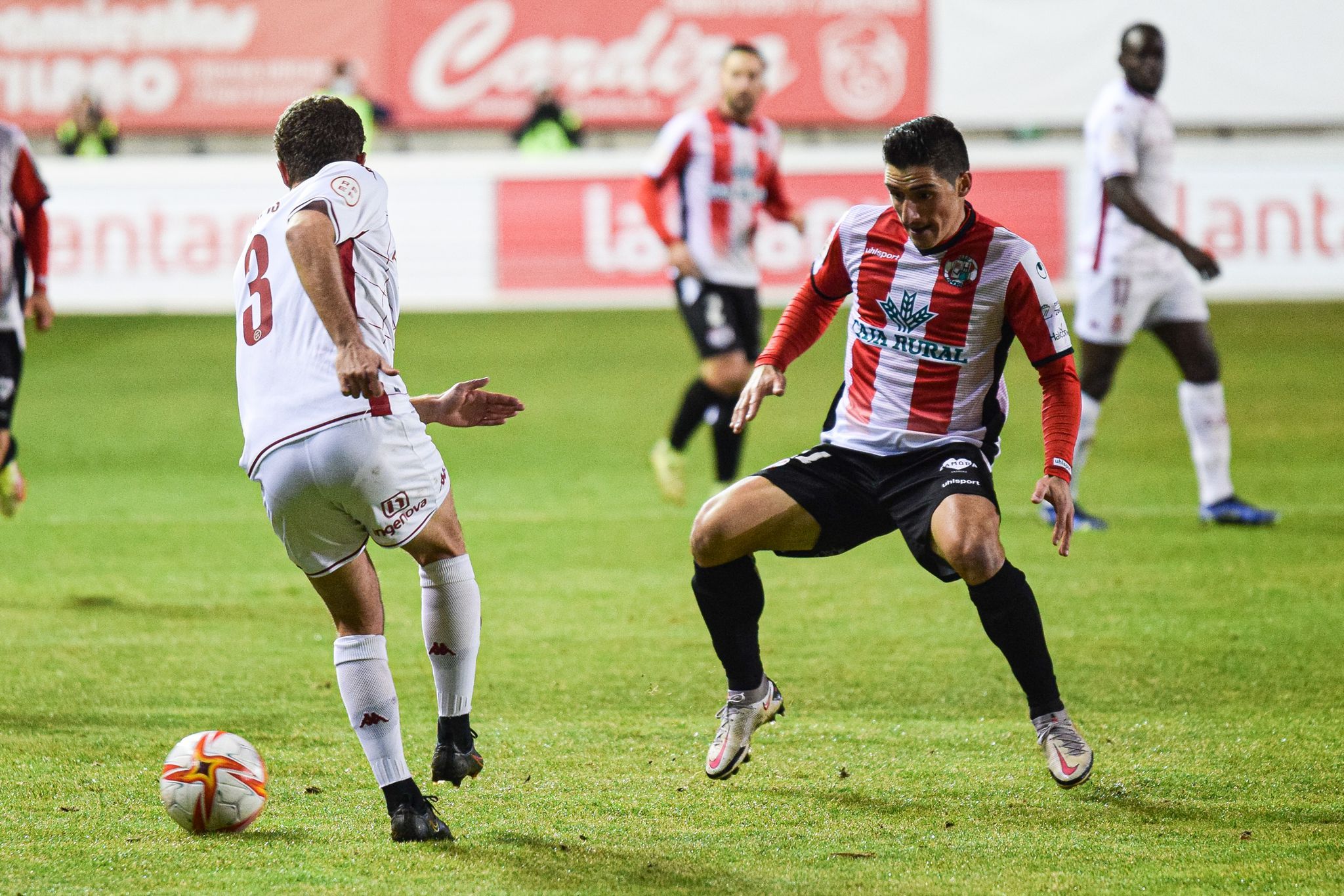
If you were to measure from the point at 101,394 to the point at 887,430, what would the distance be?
9.95m

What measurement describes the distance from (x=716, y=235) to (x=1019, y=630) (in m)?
5.08

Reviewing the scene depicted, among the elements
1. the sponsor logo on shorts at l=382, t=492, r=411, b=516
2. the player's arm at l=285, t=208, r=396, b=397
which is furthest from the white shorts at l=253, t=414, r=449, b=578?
the player's arm at l=285, t=208, r=396, b=397

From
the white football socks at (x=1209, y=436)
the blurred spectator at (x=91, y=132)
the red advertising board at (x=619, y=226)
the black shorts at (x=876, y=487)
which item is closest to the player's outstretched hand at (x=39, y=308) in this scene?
the black shorts at (x=876, y=487)

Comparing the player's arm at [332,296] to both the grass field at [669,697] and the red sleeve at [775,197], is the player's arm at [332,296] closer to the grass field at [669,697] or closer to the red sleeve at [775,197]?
the grass field at [669,697]

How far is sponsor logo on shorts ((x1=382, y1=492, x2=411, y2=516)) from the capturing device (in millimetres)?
3697

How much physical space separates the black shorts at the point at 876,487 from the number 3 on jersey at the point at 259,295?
1432 mm

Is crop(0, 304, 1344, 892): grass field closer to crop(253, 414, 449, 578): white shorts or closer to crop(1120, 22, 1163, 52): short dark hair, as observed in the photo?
crop(253, 414, 449, 578): white shorts

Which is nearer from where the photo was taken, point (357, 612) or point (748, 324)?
point (357, 612)

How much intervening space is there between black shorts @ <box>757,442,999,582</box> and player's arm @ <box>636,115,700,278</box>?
4.36 metres

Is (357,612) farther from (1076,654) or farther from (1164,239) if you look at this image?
(1164,239)

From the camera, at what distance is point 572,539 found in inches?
314

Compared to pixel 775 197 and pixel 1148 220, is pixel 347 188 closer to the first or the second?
pixel 1148 220

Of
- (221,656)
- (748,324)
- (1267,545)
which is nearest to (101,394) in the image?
(748,324)

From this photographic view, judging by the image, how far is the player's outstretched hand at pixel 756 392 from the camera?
14.1 ft
